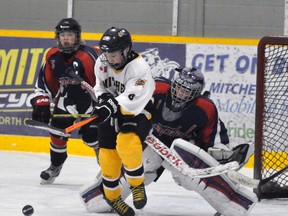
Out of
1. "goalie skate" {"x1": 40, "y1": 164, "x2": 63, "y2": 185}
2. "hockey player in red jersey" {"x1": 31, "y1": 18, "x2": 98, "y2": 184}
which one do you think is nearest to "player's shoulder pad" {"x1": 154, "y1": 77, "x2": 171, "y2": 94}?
"hockey player in red jersey" {"x1": 31, "y1": 18, "x2": 98, "y2": 184}

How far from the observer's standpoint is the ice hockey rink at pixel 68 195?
532 centimetres

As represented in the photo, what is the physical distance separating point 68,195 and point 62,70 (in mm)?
860

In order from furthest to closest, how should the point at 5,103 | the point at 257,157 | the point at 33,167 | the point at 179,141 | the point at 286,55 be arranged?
the point at 5,103 < the point at 33,167 < the point at 286,55 < the point at 257,157 < the point at 179,141

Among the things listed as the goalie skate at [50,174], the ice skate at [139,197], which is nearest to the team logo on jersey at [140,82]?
the ice skate at [139,197]

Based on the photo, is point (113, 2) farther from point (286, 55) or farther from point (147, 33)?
point (286, 55)

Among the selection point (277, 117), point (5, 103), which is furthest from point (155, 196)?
point (5, 103)

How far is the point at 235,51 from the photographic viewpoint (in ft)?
23.8

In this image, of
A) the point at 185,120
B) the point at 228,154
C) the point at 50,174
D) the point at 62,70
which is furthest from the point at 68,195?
the point at 228,154

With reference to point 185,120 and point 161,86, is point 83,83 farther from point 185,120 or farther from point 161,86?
point 185,120

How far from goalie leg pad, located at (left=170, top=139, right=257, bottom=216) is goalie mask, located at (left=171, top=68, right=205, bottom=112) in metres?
0.22

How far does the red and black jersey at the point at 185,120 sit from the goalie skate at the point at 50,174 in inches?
51.9

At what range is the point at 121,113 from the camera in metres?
4.73

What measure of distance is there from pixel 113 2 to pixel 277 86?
1.96 meters

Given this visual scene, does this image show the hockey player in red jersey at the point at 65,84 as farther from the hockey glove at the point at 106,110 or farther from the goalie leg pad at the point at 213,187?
the hockey glove at the point at 106,110
